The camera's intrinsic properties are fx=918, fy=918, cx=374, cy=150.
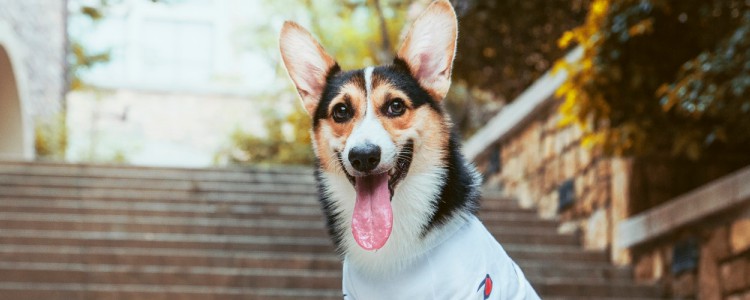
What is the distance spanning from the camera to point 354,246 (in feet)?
8.39

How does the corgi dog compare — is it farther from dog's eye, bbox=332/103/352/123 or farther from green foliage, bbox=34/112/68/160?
green foliage, bbox=34/112/68/160

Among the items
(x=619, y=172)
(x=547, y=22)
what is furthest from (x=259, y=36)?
(x=619, y=172)

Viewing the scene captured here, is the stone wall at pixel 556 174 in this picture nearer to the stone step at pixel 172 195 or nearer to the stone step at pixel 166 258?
the stone step at pixel 172 195

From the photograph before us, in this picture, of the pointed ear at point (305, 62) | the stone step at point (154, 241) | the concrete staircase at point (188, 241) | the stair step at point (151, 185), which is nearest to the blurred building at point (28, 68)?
the stair step at point (151, 185)

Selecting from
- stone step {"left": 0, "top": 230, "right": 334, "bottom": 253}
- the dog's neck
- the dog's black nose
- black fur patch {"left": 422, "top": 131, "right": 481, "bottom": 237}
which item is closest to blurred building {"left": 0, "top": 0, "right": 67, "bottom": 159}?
stone step {"left": 0, "top": 230, "right": 334, "bottom": 253}

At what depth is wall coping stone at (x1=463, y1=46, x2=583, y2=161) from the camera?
7.08 meters

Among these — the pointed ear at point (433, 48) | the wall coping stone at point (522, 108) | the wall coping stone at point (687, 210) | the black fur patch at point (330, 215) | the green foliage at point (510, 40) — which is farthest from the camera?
the green foliage at point (510, 40)

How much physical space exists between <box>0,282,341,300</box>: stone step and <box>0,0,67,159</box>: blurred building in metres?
4.87

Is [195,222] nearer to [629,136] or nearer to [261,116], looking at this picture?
[629,136]

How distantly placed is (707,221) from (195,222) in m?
3.78

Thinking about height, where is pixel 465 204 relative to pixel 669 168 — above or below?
above

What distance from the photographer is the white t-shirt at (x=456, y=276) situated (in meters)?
2.39

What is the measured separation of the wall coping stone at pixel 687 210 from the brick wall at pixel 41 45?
779 cm

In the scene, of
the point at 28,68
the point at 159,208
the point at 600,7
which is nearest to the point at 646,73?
the point at 600,7
